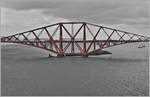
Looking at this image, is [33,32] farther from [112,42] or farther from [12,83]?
[12,83]

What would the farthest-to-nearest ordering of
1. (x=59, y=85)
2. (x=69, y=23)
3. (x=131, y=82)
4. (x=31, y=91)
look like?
(x=69, y=23), (x=131, y=82), (x=59, y=85), (x=31, y=91)

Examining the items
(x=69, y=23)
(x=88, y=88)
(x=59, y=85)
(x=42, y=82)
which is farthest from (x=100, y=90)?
(x=69, y=23)

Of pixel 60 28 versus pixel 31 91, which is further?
pixel 60 28

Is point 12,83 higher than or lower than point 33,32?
lower

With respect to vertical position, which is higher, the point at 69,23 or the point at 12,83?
the point at 69,23

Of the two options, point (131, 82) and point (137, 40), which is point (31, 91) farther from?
point (137, 40)

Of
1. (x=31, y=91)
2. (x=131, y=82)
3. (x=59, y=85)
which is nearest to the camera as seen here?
(x=31, y=91)

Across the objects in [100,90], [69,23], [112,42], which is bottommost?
[100,90]

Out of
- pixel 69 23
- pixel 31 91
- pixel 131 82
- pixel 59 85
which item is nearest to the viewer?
pixel 31 91

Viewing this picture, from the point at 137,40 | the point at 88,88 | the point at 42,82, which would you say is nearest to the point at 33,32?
the point at 137,40
